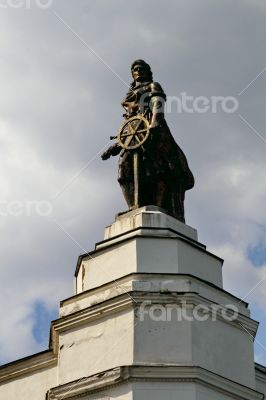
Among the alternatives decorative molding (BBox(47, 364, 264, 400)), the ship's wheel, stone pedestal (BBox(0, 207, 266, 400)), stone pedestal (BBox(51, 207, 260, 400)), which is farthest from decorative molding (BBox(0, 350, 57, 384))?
the ship's wheel

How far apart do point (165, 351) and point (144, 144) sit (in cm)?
423

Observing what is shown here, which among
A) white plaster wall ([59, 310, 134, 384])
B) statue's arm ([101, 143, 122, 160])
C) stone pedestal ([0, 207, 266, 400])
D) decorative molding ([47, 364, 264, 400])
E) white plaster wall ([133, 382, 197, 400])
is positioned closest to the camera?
white plaster wall ([133, 382, 197, 400])

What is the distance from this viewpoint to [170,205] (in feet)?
58.2

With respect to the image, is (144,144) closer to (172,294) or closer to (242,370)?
(172,294)

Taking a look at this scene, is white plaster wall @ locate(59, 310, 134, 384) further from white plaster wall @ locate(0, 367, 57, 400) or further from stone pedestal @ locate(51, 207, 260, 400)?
white plaster wall @ locate(0, 367, 57, 400)

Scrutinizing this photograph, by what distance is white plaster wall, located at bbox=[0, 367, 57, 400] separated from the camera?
17.0 m

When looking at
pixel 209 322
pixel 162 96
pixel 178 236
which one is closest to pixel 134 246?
pixel 178 236

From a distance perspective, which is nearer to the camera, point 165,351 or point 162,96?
point 165,351

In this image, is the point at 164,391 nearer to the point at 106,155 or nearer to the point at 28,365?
the point at 28,365

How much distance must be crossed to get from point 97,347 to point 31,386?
7.49 ft

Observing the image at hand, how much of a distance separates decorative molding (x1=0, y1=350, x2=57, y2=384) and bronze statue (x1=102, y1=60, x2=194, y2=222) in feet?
10.0

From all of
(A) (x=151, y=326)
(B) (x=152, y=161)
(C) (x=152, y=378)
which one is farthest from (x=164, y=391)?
(B) (x=152, y=161)

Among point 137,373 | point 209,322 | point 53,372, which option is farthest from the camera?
point 53,372

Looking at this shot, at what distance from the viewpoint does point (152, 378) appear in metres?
14.9
